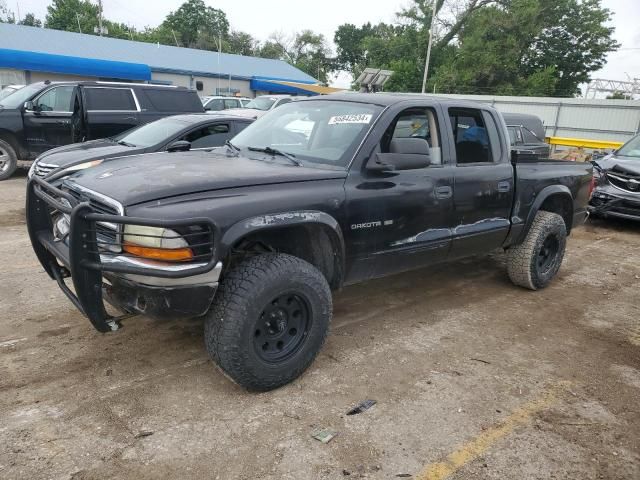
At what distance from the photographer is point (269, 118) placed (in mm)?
4324

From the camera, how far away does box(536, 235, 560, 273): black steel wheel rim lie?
17.2 ft

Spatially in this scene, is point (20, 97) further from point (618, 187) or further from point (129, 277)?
point (618, 187)

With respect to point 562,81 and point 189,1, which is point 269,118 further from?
point 189,1

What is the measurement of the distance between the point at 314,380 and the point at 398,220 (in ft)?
4.17

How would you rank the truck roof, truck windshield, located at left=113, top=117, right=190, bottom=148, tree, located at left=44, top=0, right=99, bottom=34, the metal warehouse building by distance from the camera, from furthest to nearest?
1. tree, located at left=44, top=0, right=99, bottom=34
2. the metal warehouse building
3. truck windshield, located at left=113, top=117, right=190, bottom=148
4. the truck roof

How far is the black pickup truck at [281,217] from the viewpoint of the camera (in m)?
2.64

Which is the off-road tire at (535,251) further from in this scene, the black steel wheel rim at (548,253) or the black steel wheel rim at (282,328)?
the black steel wheel rim at (282,328)

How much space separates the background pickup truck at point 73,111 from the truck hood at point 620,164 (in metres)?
7.57

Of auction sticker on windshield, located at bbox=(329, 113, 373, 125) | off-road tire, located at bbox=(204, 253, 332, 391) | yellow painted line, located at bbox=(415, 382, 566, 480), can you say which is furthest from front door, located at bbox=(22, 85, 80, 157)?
yellow painted line, located at bbox=(415, 382, 566, 480)

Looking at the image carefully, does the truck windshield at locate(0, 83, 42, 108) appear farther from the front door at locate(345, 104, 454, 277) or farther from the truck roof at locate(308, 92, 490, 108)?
the front door at locate(345, 104, 454, 277)

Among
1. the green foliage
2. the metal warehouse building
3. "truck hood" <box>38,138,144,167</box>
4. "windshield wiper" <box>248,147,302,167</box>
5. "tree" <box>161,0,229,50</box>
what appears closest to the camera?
"windshield wiper" <box>248,147,302,167</box>

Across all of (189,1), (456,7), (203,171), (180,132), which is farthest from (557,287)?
(189,1)

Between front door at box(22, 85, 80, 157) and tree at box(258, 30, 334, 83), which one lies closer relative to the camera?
front door at box(22, 85, 80, 157)

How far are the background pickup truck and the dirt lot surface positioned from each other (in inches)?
202
